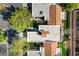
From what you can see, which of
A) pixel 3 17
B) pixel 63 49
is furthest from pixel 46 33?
pixel 3 17

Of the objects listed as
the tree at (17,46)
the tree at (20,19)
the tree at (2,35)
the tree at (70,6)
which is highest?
the tree at (70,6)

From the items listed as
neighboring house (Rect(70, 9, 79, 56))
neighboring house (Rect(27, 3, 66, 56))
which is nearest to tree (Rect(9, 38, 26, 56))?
neighboring house (Rect(27, 3, 66, 56))

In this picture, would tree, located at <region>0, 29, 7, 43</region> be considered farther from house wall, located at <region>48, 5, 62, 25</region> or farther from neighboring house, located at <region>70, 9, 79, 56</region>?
neighboring house, located at <region>70, 9, 79, 56</region>

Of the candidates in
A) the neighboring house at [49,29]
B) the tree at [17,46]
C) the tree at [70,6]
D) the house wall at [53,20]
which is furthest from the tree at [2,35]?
the tree at [70,6]

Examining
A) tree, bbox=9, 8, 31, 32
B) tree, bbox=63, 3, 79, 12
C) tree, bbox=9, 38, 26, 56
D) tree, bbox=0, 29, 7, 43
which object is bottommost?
tree, bbox=9, 38, 26, 56

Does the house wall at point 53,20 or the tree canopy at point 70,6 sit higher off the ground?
the tree canopy at point 70,6

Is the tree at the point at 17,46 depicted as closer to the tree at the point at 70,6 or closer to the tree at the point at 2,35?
the tree at the point at 2,35
